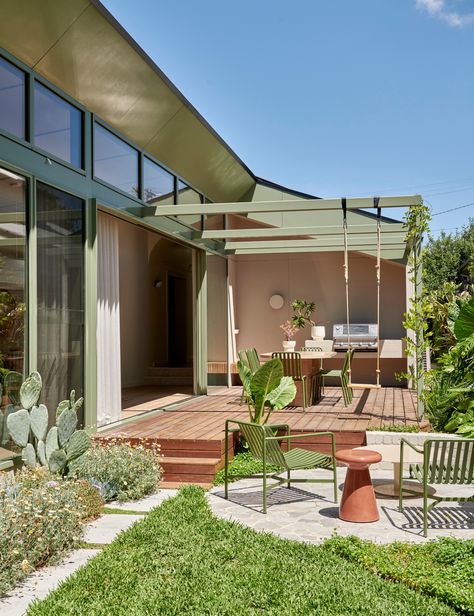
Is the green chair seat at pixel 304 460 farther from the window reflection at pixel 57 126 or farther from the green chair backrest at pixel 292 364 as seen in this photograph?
the window reflection at pixel 57 126

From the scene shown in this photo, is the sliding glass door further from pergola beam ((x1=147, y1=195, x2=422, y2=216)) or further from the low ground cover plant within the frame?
the low ground cover plant

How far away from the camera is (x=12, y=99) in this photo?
236 inches

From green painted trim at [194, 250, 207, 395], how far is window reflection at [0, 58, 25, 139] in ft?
20.8

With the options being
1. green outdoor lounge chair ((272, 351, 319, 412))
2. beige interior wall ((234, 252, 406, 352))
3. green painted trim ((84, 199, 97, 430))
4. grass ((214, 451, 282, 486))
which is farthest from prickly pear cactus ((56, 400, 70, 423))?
beige interior wall ((234, 252, 406, 352))

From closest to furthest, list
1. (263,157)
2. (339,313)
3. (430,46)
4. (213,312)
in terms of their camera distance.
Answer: (213,312) < (339,313) < (430,46) < (263,157)

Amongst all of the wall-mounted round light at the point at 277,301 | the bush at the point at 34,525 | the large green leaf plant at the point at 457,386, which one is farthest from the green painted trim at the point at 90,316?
the wall-mounted round light at the point at 277,301

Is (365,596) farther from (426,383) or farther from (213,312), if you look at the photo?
(213,312)

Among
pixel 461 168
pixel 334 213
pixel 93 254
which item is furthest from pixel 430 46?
pixel 461 168

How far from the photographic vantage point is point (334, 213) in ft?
44.9

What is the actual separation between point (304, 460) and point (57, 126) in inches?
169

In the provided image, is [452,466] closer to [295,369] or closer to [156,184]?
[295,369]

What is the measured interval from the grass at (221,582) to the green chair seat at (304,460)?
100cm

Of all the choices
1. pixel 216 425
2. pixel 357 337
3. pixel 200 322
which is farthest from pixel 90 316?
pixel 357 337

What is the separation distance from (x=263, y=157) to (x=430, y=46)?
1310 cm
